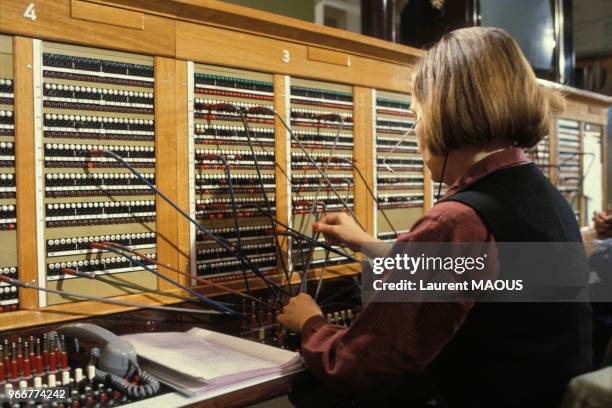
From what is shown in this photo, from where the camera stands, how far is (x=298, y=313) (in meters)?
1.35

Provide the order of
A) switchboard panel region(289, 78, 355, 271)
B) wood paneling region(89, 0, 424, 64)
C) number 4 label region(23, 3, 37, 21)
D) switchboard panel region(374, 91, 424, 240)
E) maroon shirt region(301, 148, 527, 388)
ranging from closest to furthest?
maroon shirt region(301, 148, 527, 388)
number 4 label region(23, 3, 37, 21)
wood paneling region(89, 0, 424, 64)
switchboard panel region(289, 78, 355, 271)
switchboard panel region(374, 91, 424, 240)

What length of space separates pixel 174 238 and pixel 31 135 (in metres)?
0.49

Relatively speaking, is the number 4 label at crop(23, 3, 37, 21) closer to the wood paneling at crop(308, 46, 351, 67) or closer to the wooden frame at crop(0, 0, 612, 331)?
the wooden frame at crop(0, 0, 612, 331)

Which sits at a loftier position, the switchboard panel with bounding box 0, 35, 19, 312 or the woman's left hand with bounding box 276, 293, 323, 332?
the switchboard panel with bounding box 0, 35, 19, 312

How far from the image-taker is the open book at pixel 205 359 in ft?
3.68

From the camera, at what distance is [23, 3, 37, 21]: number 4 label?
144cm

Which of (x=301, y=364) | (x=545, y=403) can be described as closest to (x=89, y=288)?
(x=301, y=364)

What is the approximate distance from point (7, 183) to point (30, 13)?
44 centimetres

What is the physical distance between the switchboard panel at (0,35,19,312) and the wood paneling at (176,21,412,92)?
49cm

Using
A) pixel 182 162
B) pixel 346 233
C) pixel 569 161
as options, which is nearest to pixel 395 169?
pixel 346 233

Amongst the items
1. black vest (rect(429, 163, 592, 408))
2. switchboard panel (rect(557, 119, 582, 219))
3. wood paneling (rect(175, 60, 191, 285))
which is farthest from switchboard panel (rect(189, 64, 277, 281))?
switchboard panel (rect(557, 119, 582, 219))

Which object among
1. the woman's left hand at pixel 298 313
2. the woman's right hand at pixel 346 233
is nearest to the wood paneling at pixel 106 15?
the woman's right hand at pixel 346 233

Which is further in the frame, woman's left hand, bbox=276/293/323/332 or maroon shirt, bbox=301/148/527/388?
woman's left hand, bbox=276/293/323/332

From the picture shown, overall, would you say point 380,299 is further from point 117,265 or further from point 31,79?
point 31,79
